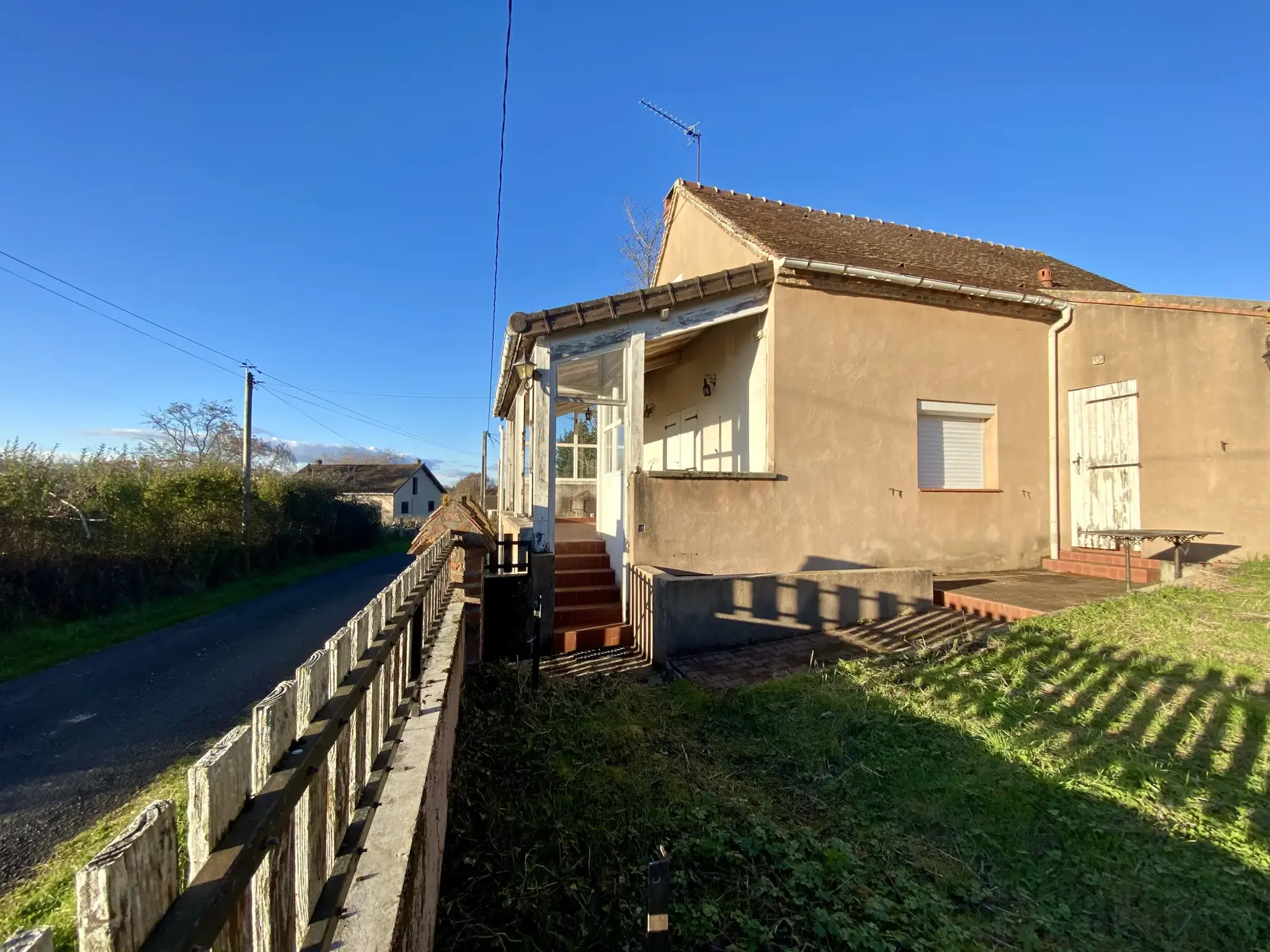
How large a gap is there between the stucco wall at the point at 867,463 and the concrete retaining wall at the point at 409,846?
4.44m

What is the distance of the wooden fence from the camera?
0.74m

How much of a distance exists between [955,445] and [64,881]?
9997mm

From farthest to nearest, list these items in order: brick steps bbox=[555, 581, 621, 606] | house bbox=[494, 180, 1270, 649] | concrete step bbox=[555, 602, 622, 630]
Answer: house bbox=[494, 180, 1270, 649] → brick steps bbox=[555, 581, 621, 606] → concrete step bbox=[555, 602, 622, 630]

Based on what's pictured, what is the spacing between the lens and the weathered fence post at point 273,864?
1.10 metres

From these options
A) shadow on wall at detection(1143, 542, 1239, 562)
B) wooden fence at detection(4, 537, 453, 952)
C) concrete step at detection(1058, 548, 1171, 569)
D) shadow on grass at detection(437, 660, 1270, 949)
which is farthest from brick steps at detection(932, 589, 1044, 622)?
wooden fence at detection(4, 537, 453, 952)

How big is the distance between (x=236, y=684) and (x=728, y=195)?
34.9ft

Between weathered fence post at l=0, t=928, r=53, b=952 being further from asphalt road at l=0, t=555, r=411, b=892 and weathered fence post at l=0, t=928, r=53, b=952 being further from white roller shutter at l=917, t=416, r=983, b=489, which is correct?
white roller shutter at l=917, t=416, r=983, b=489

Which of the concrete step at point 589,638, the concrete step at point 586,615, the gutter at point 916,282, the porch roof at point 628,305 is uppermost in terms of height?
the gutter at point 916,282

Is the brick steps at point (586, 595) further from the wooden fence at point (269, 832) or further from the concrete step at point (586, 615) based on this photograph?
the wooden fence at point (269, 832)

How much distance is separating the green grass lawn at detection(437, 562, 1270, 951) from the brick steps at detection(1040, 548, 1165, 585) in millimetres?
3033

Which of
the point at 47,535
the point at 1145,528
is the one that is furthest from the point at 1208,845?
the point at 47,535

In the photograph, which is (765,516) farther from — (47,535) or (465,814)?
(47,535)

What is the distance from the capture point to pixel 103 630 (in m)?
9.17

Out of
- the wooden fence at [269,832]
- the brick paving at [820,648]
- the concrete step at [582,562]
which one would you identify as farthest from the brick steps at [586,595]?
the wooden fence at [269,832]
